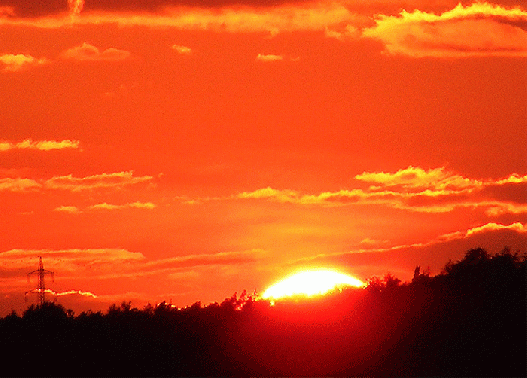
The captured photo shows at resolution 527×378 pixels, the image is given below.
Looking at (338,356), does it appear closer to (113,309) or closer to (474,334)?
(474,334)

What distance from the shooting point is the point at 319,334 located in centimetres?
6819

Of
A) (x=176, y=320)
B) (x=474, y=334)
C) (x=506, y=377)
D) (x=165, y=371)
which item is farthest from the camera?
(x=176, y=320)

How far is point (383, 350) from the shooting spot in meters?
64.0

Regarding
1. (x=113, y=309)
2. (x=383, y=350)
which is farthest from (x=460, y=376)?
(x=113, y=309)

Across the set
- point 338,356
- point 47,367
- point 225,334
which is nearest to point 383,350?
point 338,356

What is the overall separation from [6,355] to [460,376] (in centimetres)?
2653

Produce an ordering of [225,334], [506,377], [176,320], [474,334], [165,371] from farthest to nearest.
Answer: [176,320] → [225,334] → [165,371] → [474,334] → [506,377]

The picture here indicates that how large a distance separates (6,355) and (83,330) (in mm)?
5397

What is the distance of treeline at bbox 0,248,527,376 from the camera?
61.9m

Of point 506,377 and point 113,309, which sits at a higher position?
point 113,309

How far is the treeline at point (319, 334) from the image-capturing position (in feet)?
203

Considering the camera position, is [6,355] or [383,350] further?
[6,355]

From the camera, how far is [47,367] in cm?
7144

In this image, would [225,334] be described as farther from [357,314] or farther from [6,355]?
[6,355]
